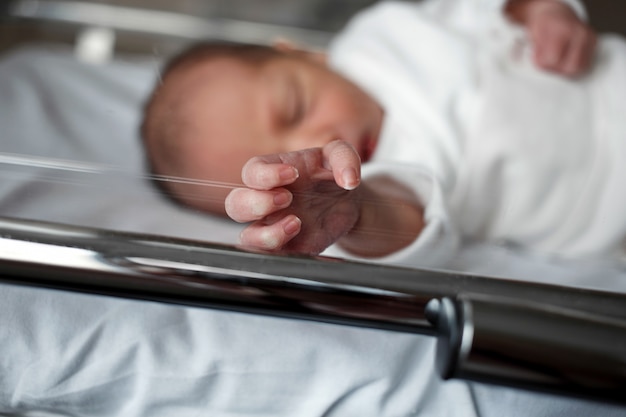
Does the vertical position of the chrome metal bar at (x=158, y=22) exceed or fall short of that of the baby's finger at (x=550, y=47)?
it falls short

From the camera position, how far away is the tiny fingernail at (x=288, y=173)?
1.22 ft

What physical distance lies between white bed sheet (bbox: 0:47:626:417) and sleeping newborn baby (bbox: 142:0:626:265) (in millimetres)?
65

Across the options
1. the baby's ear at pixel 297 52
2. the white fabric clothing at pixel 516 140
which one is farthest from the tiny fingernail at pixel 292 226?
the baby's ear at pixel 297 52

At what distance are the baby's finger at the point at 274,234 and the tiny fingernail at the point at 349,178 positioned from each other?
37 mm

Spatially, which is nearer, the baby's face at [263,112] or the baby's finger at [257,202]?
the baby's finger at [257,202]

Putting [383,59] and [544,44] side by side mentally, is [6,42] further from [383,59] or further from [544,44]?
[544,44]

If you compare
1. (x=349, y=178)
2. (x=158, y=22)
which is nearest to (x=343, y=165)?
(x=349, y=178)

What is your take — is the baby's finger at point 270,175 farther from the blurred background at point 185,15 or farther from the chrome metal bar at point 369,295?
the blurred background at point 185,15

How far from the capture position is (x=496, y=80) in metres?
0.72

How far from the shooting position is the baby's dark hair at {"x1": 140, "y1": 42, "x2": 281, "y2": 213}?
0.56 m

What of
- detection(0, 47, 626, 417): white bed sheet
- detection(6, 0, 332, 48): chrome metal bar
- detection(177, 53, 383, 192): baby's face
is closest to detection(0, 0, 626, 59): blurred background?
detection(6, 0, 332, 48): chrome metal bar

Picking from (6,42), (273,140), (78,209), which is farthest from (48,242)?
(6,42)

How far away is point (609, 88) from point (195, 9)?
77cm

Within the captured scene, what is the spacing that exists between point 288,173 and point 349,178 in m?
0.04
